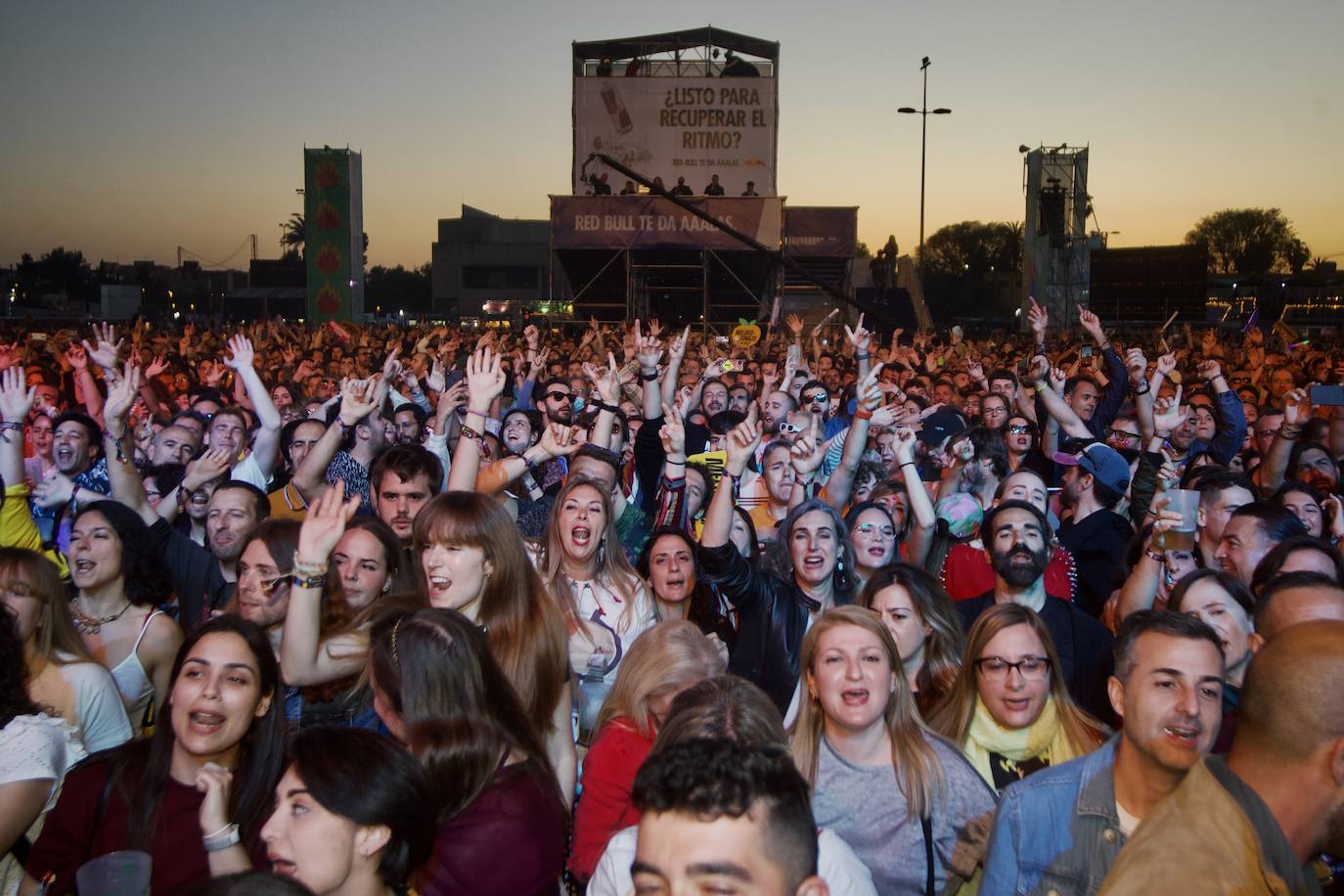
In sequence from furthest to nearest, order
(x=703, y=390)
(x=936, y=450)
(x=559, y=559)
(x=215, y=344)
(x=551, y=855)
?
(x=215, y=344)
(x=703, y=390)
(x=936, y=450)
(x=559, y=559)
(x=551, y=855)

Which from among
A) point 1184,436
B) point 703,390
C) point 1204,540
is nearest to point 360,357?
point 703,390

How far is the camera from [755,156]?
35.2m

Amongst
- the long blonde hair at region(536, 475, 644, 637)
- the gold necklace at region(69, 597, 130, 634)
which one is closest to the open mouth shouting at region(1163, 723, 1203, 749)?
the long blonde hair at region(536, 475, 644, 637)

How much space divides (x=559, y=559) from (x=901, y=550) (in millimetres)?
2202

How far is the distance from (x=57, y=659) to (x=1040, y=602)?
3.54 m

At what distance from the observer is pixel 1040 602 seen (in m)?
4.40

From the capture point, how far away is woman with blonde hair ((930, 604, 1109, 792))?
3.33m

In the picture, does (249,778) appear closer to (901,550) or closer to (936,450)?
(901,550)

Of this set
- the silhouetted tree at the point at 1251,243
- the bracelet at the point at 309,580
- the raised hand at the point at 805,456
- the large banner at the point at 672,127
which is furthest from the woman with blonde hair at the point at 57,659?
the silhouetted tree at the point at 1251,243

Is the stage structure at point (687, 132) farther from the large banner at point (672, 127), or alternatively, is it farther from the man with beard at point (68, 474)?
the man with beard at point (68, 474)

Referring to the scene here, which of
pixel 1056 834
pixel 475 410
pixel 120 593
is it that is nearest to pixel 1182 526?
pixel 1056 834

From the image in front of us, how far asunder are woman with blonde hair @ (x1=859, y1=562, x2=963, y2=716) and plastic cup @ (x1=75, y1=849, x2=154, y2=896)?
246 cm

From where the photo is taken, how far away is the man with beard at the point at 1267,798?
5.24ft

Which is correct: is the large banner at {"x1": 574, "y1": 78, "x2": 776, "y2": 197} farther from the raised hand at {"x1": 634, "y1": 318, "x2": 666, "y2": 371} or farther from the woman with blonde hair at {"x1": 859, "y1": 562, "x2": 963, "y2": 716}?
the woman with blonde hair at {"x1": 859, "y1": 562, "x2": 963, "y2": 716}
